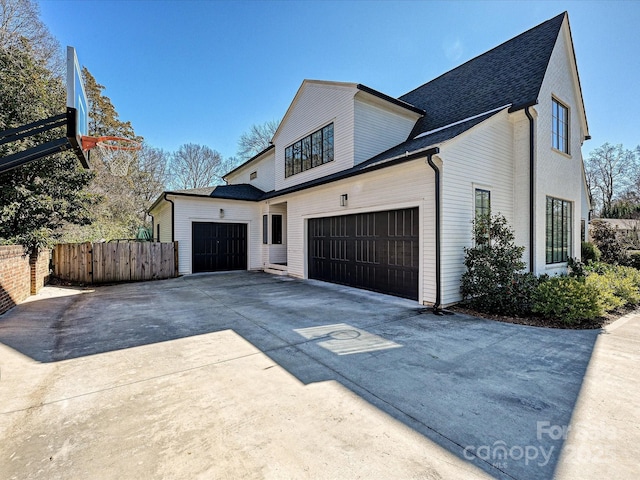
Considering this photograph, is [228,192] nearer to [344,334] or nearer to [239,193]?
[239,193]

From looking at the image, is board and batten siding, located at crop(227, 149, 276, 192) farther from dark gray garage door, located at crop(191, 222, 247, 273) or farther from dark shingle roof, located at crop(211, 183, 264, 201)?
dark gray garage door, located at crop(191, 222, 247, 273)

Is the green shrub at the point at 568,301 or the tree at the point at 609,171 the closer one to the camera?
the green shrub at the point at 568,301

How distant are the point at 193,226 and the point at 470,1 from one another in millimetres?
11885

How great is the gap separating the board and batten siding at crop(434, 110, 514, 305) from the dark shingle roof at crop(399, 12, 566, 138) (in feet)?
3.26

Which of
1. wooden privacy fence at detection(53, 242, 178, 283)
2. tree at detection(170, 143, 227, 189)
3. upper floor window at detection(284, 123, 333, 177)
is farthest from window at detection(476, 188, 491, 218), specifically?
tree at detection(170, 143, 227, 189)

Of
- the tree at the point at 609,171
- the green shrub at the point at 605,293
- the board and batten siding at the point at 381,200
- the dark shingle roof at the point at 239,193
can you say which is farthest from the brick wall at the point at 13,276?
the tree at the point at 609,171

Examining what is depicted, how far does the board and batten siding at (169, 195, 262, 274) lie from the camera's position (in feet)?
38.6

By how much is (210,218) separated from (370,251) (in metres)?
7.39

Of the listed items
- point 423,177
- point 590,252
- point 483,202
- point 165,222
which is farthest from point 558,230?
point 165,222

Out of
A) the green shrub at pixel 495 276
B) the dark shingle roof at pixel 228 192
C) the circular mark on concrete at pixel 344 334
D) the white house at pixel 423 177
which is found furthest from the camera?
the dark shingle roof at pixel 228 192

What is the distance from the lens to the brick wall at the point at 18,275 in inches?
237

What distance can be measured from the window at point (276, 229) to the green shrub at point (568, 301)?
32.7 feet

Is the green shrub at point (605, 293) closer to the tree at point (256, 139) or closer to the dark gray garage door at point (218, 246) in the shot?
the dark gray garage door at point (218, 246)

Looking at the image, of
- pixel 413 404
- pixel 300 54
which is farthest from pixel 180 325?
pixel 300 54
